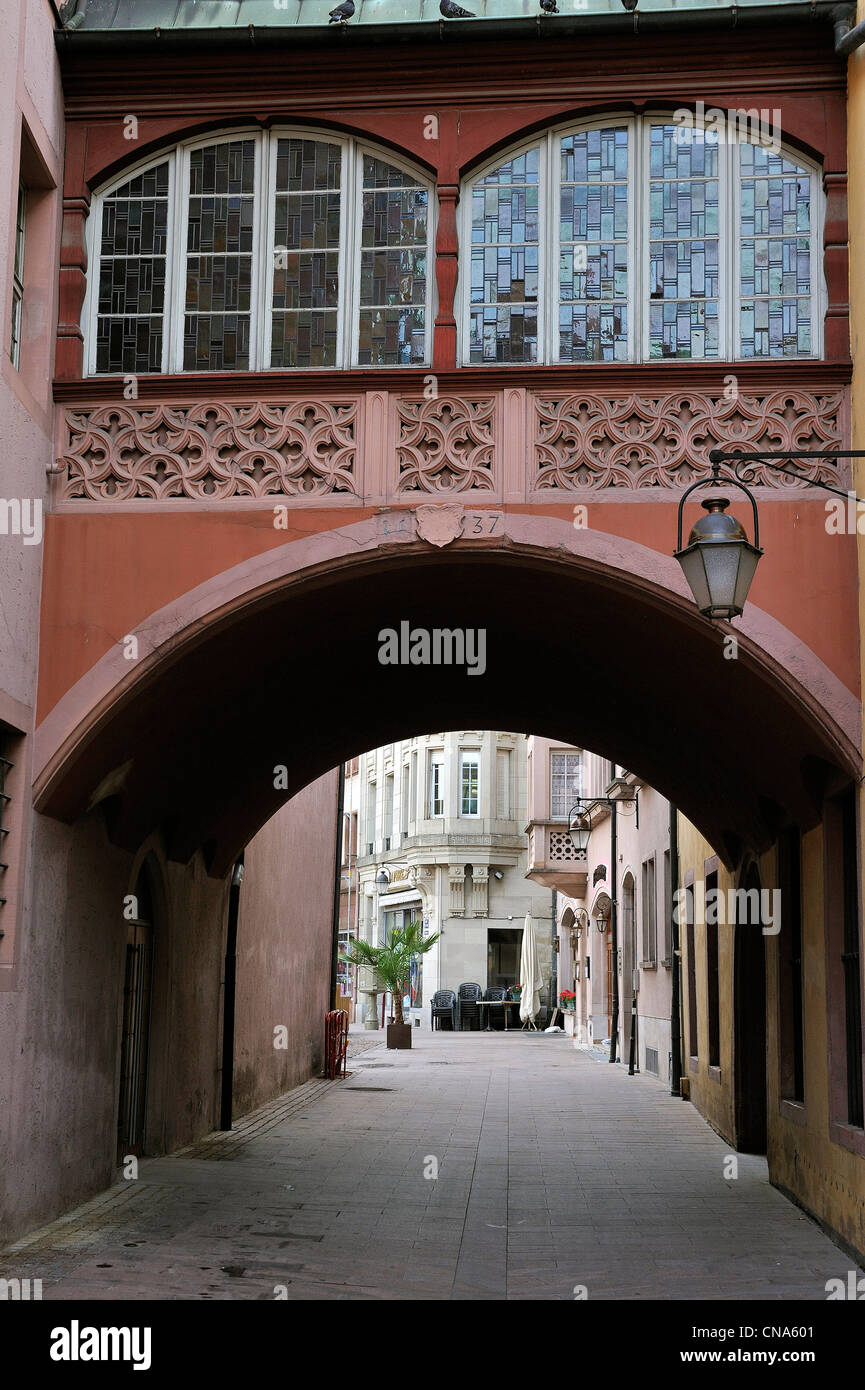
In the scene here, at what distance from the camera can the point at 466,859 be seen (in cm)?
4934

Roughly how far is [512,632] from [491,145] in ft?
11.5

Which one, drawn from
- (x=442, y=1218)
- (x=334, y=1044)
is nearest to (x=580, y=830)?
(x=334, y=1044)

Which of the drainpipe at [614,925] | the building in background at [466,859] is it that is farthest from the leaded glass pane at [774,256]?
the building in background at [466,859]

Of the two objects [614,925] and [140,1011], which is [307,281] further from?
[614,925]

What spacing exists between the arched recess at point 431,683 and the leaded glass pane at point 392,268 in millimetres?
1339

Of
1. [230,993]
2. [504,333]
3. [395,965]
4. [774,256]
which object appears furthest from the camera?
[395,965]

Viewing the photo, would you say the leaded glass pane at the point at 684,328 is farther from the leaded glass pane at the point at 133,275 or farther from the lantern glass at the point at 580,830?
the lantern glass at the point at 580,830

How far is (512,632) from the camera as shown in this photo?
11.8 meters

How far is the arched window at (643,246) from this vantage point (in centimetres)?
991

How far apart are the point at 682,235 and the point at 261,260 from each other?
2.73 meters

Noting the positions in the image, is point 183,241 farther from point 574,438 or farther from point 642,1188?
point 642,1188

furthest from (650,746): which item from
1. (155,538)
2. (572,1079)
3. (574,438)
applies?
(572,1079)

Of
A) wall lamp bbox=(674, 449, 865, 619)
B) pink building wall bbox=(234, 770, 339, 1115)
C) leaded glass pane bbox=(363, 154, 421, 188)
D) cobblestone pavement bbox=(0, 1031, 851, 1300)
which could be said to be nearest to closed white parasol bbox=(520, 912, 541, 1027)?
pink building wall bbox=(234, 770, 339, 1115)

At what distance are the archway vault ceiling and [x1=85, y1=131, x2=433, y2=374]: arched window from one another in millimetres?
1655
